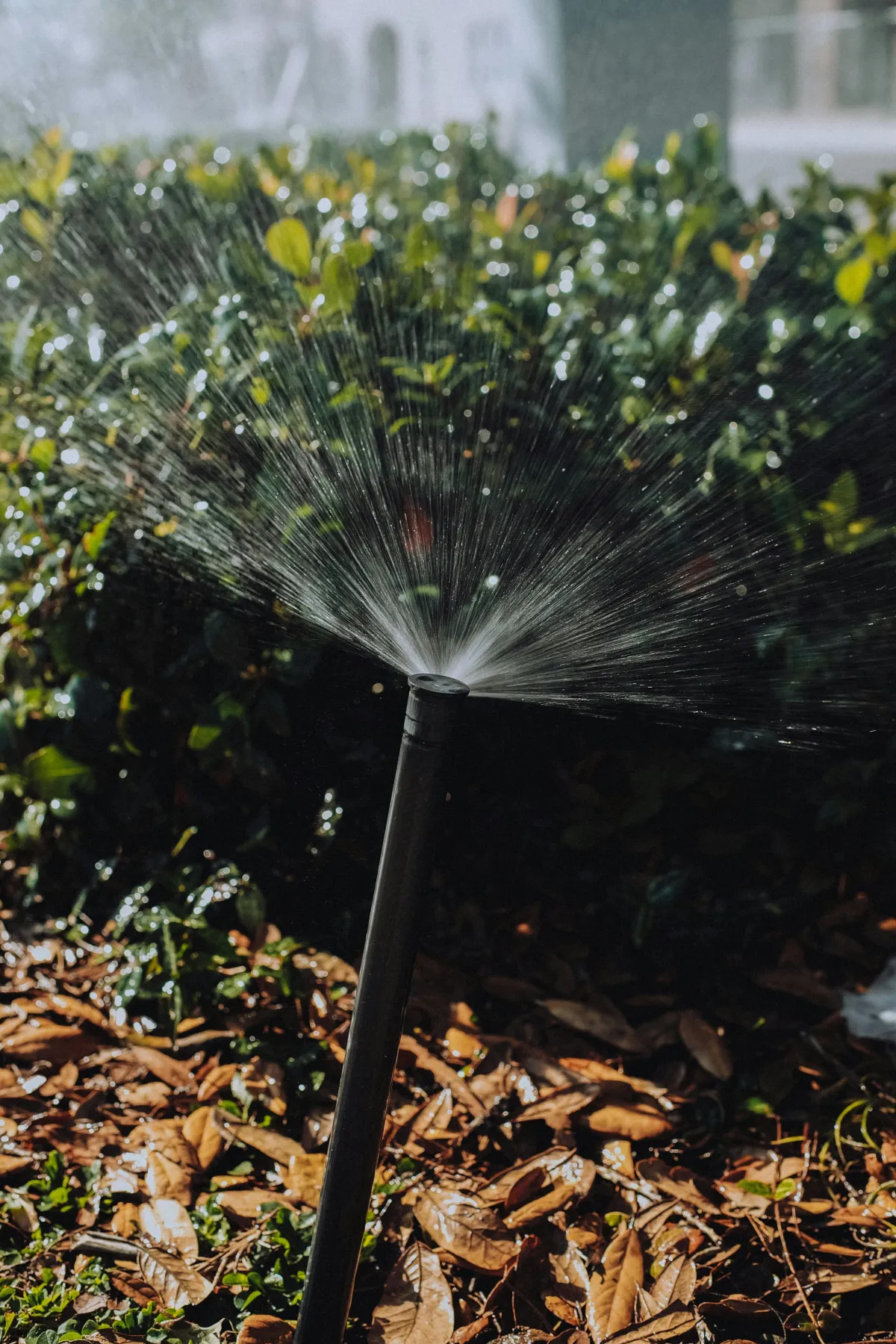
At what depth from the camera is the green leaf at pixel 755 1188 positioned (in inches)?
71.1

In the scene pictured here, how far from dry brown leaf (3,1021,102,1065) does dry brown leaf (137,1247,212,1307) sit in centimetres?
52

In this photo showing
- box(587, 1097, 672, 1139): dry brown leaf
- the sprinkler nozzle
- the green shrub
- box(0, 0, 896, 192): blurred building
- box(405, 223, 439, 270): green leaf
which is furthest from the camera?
box(0, 0, 896, 192): blurred building

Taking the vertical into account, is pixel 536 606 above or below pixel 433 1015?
above

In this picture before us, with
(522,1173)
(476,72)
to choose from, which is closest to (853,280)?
(522,1173)

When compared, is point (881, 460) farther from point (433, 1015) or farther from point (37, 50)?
point (37, 50)

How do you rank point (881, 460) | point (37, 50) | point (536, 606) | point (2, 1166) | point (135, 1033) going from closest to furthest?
point (536, 606) → point (2, 1166) → point (135, 1033) → point (881, 460) → point (37, 50)

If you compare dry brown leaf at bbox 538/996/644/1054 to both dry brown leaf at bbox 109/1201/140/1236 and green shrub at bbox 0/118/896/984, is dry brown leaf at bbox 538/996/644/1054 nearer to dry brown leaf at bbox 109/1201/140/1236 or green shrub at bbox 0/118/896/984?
green shrub at bbox 0/118/896/984

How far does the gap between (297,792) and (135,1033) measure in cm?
50

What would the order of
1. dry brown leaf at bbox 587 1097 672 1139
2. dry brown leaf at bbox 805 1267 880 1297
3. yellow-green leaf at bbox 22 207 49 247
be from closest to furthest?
dry brown leaf at bbox 805 1267 880 1297 < dry brown leaf at bbox 587 1097 672 1139 < yellow-green leaf at bbox 22 207 49 247

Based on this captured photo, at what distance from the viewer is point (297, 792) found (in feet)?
7.21

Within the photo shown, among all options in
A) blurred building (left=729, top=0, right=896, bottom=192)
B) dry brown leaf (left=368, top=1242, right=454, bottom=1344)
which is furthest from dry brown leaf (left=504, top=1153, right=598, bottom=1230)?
blurred building (left=729, top=0, right=896, bottom=192)

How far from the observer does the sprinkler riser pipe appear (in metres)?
1.25

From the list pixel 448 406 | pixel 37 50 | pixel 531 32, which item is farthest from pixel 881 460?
pixel 37 50

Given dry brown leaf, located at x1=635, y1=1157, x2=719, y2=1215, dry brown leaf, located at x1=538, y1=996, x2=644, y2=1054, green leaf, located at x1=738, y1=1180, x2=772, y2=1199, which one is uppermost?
dry brown leaf, located at x1=538, y1=996, x2=644, y2=1054
